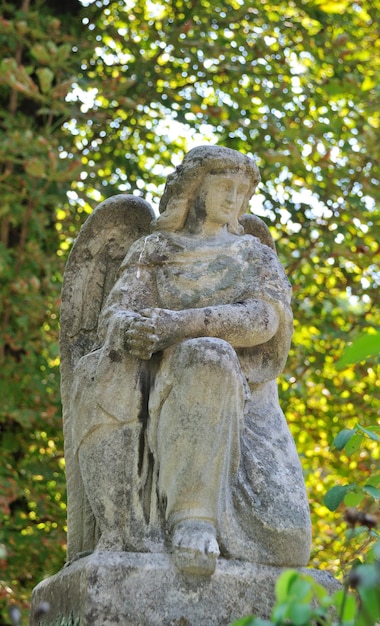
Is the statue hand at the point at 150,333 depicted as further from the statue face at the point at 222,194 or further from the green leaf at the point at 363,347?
the green leaf at the point at 363,347

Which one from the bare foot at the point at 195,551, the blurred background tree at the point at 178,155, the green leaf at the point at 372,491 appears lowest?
the blurred background tree at the point at 178,155

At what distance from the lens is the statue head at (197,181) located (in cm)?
514

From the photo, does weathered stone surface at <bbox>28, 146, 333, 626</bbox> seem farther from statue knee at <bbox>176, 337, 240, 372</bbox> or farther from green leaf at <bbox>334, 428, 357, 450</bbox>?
green leaf at <bbox>334, 428, 357, 450</bbox>

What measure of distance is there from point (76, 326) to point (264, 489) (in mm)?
1317

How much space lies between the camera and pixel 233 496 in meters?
4.52

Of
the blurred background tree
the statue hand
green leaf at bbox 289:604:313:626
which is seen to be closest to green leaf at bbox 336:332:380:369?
green leaf at bbox 289:604:313:626

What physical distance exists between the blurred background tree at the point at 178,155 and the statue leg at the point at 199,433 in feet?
13.2

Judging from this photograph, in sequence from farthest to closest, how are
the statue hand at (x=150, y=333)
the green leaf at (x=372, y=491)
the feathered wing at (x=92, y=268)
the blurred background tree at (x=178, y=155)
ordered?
the blurred background tree at (x=178, y=155) → the feathered wing at (x=92, y=268) → the statue hand at (x=150, y=333) → the green leaf at (x=372, y=491)

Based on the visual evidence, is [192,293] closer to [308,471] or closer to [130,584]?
[130,584]

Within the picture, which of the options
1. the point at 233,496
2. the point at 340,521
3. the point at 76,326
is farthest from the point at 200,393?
the point at 340,521

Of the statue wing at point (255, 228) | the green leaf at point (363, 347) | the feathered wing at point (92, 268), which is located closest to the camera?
the green leaf at point (363, 347)

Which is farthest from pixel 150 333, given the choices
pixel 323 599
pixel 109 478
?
pixel 323 599

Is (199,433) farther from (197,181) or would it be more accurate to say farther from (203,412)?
(197,181)

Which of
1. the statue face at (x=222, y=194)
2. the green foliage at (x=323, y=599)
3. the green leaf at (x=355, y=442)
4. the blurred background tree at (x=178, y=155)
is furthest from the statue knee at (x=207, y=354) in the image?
the blurred background tree at (x=178, y=155)
